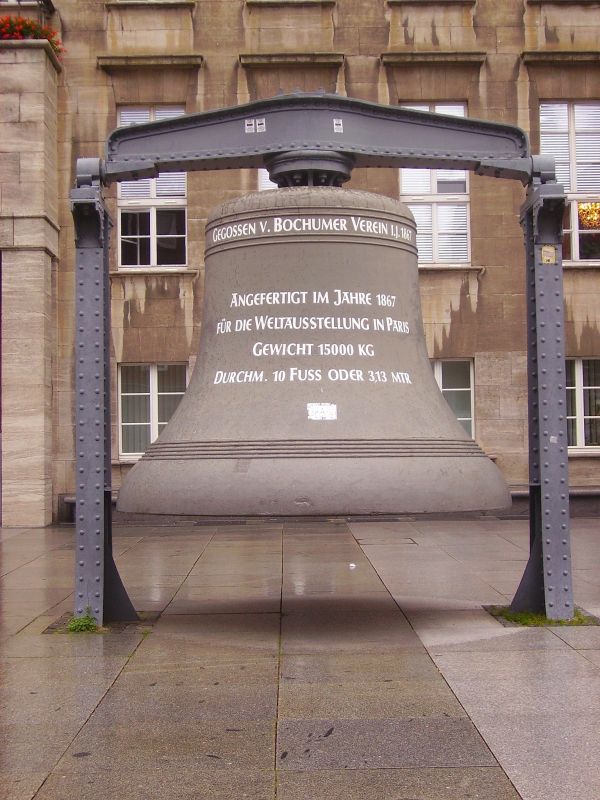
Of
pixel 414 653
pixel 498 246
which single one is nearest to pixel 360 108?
pixel 414 653

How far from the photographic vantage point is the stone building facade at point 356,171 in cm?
1803

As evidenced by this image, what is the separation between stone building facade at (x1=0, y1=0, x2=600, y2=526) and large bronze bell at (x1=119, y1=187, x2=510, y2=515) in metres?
11.0

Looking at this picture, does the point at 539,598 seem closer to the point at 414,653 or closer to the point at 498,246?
the point at 414,653

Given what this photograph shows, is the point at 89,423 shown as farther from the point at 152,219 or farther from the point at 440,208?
the point at 440,208

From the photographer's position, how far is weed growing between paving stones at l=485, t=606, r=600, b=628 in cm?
739

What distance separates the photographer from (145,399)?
1839 centimetres

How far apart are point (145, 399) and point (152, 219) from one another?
2984 millimetres

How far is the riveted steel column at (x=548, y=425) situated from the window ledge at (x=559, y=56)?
449 inches

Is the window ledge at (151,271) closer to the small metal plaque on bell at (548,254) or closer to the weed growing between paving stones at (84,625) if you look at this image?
the small metal plaque on bell at (548,254)

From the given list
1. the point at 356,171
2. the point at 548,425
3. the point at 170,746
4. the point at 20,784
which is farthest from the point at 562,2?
the point at 20,784

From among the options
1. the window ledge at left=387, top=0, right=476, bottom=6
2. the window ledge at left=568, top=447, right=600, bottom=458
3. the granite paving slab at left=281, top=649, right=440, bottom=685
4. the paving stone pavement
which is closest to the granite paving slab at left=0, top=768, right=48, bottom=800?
the paving stone pavement

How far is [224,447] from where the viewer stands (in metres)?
6.39

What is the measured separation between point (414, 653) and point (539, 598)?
146 cm

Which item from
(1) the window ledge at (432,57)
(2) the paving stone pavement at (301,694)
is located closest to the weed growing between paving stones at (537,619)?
(2) the paving stone pavement at (301,694)
